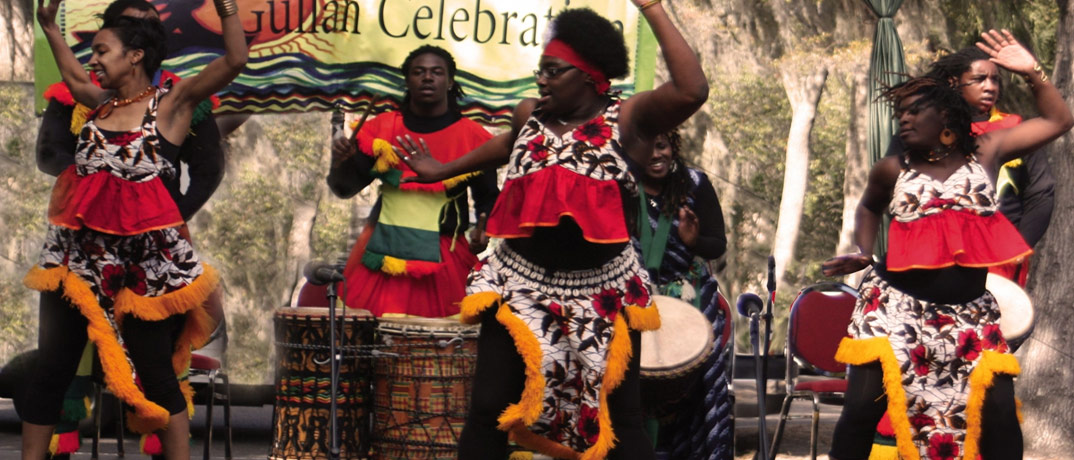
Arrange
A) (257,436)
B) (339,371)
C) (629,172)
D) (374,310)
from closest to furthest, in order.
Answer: (629,172) < (339,371) < (374,310) < (257,436)

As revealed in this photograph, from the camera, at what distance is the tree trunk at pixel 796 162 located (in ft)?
78.0

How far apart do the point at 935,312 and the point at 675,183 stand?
5.55 ft

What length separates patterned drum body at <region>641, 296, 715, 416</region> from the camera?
6.36 meters

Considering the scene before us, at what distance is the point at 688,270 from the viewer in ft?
23.6

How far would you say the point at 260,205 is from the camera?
Result: 28328 millimetres

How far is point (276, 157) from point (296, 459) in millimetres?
21885

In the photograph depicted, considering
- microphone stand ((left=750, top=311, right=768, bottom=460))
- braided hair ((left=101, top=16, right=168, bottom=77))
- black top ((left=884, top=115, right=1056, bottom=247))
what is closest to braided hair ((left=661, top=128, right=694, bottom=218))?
microphone stand ((left=750, top=311, right=768, bottom=460))

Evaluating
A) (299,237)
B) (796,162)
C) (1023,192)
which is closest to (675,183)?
(1023,192)

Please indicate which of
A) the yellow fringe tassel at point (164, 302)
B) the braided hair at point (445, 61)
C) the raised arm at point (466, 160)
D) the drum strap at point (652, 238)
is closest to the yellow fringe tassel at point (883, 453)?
the drum strap at point (652, 238)

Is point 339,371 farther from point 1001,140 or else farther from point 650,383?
point 1001,140

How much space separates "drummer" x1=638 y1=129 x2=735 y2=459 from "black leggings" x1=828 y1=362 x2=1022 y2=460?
3.81ft

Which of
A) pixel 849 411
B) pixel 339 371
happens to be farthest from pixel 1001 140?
pixel 339 371

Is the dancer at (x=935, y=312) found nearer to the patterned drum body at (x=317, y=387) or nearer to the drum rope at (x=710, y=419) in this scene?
the drum rope at (x=710, y=419)

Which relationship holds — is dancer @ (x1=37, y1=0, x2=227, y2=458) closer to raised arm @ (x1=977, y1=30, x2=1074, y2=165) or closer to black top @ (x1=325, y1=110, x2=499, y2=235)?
black top @ (x1=325, y1=110, x2=499, y2=235)
